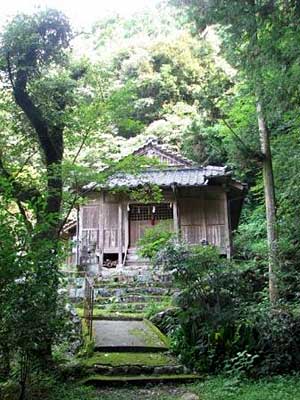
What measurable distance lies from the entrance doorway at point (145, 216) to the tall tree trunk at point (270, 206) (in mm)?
8681

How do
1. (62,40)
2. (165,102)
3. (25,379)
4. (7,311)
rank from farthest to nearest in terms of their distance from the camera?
(165,102) → (62,40) → (25,379) → (7,311)

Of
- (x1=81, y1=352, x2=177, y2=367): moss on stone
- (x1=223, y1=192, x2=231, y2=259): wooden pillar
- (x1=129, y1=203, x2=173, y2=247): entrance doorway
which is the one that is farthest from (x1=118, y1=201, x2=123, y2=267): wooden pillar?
(x1=81, y1=352, x2=177, y2=367): moss on stone

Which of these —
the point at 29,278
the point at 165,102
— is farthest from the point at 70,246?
the point at 165,102

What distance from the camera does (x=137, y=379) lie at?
6684 mm

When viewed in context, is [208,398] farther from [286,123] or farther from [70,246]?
[286,123]

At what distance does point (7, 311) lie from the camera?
4.92 metres

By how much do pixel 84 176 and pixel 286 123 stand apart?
5334 mm

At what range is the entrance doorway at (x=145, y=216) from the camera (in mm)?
18344

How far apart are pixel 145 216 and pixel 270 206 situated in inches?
375

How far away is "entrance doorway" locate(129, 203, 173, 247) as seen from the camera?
1834 cm

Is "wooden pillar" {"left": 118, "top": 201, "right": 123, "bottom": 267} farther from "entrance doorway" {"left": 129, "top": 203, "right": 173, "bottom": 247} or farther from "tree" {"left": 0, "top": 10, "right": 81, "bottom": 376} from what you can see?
"tree" {"left": 0, "top": 10, "right": 81, "bottom": 376}

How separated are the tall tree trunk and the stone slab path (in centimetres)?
249

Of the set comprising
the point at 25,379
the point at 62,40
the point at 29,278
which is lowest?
the point at 25,379

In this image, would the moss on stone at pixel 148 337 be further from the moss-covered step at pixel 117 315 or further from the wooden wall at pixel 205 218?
the wooden wall at pixel 205 218
